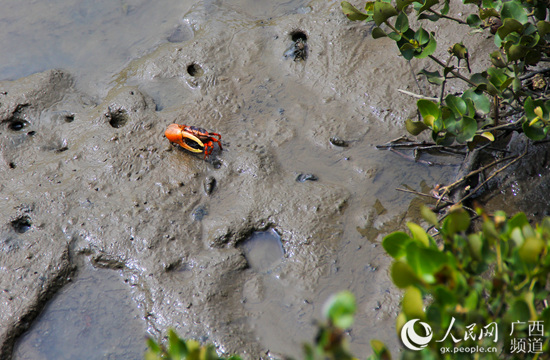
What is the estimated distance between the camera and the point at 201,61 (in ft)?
15.6

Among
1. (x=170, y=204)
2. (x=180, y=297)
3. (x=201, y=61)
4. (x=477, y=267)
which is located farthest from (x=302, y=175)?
(x=477, y=267)

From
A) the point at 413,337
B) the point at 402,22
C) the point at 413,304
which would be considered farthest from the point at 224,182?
the point at 413,304

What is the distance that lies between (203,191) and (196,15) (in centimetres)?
245

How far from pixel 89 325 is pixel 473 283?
9.25 feet

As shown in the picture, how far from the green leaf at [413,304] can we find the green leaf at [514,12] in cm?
223

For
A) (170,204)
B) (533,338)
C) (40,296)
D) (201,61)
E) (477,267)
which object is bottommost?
(40,296)

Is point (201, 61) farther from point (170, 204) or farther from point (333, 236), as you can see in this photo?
point (333, 236)

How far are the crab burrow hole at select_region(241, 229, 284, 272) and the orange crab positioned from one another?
90cm

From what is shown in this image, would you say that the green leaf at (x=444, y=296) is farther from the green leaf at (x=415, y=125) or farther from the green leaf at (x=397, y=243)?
the green leaf at (x=415, y=125)

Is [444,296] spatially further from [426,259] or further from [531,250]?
[531,250]

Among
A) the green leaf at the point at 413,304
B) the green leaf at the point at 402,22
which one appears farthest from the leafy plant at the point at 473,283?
the green leaf at the point at 402,22

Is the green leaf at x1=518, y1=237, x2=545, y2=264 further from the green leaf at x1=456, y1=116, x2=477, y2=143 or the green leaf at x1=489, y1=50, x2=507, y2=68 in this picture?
the green leaf at x1=489, y1=50, x2=507, y2=68

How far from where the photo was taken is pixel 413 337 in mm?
1792

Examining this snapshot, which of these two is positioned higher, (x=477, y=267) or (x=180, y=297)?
(x=477, y=267)
